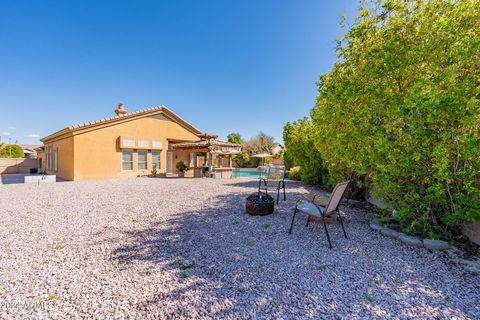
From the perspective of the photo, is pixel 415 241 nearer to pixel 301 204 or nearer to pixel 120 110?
pixel 301 204

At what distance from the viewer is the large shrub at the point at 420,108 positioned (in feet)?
9.14

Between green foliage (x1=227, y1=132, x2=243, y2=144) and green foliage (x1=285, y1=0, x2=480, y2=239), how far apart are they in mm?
29687

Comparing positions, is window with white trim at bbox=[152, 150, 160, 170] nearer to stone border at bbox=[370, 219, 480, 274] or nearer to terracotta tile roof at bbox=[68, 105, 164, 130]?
terracotta tile roof at bbox=[68, 105, 164, 130]

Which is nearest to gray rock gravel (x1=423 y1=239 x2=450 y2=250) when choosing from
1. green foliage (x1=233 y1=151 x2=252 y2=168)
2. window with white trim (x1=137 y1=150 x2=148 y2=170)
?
window with white trim (x1=137 y1=150 x2=148 y2=170)

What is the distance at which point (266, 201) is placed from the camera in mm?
5004

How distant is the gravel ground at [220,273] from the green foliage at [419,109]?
92 centimetres

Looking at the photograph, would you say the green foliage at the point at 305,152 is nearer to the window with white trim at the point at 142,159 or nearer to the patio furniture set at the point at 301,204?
the patio furniture set at the point at 301,204

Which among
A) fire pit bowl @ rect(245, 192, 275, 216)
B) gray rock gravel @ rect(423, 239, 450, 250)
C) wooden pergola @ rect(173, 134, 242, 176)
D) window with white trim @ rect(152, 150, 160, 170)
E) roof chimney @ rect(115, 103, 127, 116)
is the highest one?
roof chimney @ rect(115, 103, 127, 116)

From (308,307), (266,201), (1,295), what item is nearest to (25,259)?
(1,295)

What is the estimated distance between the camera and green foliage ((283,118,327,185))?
10.4 metres

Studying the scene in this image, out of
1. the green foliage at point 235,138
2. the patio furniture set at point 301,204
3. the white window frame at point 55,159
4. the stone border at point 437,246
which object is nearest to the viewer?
the stone border at point 437,246

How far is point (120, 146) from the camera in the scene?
1371 centimetres

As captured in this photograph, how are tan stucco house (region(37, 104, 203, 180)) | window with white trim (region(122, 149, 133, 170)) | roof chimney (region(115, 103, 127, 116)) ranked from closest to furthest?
tan stucco house (region(37, 104, 203, 180))
window with white trim (region(122, 149, 133, 170))
roof chimney (region(115, 103, 127, 116))

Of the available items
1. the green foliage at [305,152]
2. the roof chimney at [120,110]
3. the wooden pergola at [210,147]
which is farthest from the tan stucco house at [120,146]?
the green foliage at [305,152]
